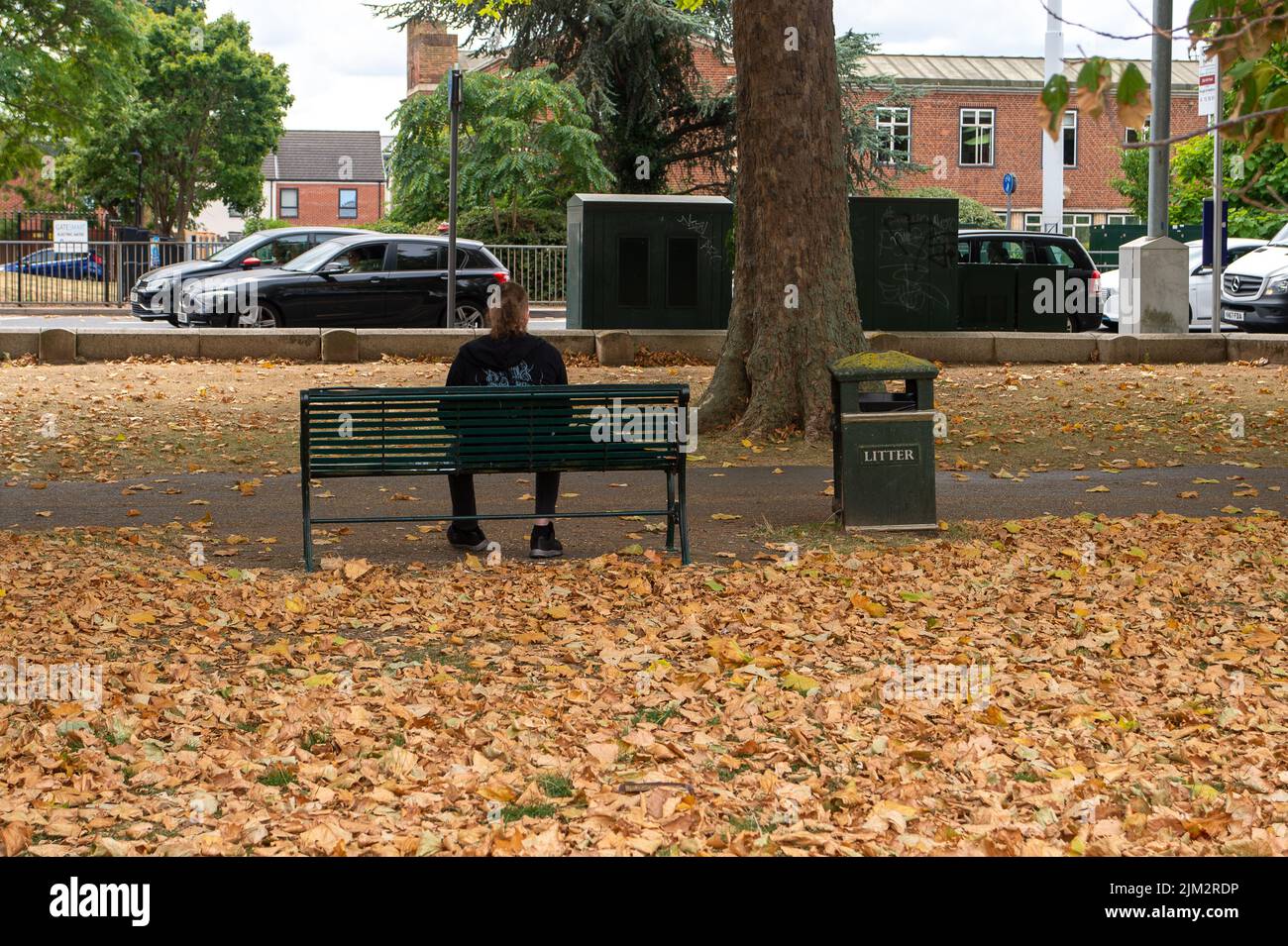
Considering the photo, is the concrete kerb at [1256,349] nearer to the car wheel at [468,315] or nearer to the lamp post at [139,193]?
the car wheel at [468,315]

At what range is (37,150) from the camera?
34.2m

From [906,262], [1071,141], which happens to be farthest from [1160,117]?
[1071,141]

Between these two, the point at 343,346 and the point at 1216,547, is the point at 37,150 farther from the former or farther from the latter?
the point at 1216,547

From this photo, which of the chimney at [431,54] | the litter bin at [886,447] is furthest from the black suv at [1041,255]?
the chimney at [431,54]

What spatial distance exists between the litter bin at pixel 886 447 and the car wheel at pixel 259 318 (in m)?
14.2

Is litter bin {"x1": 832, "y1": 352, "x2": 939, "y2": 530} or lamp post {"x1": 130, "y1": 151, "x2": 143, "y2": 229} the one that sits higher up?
lamp post {"x1": 130, "y1": 151, "x2": 143, "y2": 229}

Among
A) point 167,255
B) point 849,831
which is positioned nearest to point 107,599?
point 849,831

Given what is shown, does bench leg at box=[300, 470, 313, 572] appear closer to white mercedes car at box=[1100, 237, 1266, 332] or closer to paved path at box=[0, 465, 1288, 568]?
paved path at box=[0, 465, 1288, 568]

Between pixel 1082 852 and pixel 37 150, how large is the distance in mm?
33659

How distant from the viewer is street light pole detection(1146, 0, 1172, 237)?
1952 cm

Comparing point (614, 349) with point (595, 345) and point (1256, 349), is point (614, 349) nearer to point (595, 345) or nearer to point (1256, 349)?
point (595, 345)

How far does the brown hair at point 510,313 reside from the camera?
9289 mm

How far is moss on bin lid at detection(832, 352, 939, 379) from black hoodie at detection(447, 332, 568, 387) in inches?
64.6

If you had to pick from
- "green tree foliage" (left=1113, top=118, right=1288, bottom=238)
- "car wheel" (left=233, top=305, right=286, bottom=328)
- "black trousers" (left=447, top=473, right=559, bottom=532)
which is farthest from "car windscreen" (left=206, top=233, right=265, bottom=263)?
"green tree foliage" (left=1113, top=118, right=1288, bottom=238)
